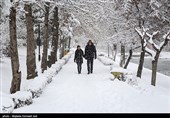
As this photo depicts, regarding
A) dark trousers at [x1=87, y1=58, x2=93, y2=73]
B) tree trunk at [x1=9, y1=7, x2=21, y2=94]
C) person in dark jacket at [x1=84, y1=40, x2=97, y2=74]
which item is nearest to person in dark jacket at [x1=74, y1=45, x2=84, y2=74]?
dark trousers at [x1=87, y1=58, x2=93, y2=73]

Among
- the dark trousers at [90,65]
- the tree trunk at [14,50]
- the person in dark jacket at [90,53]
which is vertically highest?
the tree trunk at [14,50]

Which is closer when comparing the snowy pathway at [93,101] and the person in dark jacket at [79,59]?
the snowy pathway at [93,101]

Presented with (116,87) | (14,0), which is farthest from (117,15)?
(14,0)

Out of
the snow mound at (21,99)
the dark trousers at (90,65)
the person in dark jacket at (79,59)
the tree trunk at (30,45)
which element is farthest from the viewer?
the person in dark jacket at (79,59)

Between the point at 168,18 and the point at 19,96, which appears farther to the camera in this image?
the point at 168,18

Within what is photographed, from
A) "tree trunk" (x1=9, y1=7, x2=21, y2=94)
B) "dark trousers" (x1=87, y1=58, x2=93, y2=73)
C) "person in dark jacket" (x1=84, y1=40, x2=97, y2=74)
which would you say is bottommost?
"dark trousers" (x1=87, y1=58, x2=93, y2=73)

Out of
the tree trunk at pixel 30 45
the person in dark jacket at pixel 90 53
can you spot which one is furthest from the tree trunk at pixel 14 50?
the person in dark jacket at pixel 90 53

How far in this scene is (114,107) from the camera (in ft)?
32.4

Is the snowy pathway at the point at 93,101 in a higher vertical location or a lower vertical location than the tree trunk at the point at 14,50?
lower

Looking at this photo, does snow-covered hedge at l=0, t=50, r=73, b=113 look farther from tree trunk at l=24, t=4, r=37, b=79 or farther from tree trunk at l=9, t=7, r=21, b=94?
tree trunk at l=24, t=4, r=37, b=79

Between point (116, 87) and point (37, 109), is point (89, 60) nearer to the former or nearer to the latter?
point (116, 87)

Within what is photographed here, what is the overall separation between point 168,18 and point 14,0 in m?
13.1

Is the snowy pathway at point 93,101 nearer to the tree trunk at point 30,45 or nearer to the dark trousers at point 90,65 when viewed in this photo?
the tree trunk at point 30,45

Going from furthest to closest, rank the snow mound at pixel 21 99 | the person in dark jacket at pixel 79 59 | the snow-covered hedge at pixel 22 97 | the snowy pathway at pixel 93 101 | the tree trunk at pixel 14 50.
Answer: the person in dark jacket at pixel 79 59
the tree trunk at pixel 14 50
the snow mound at pixel 21 99
the snowy pathway at pixel 93 101
the snow-covered hedge at pixel 22 97
